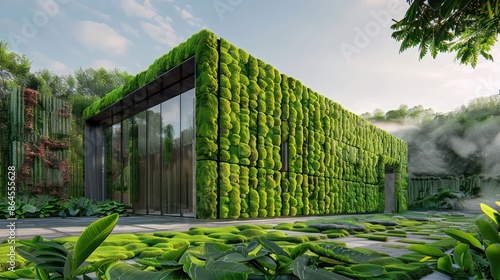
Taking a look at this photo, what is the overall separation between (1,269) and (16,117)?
14.5 m

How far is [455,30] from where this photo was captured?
5.78 meters

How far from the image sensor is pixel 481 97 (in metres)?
39.2

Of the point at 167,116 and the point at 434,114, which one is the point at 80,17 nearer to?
the point at 167,116

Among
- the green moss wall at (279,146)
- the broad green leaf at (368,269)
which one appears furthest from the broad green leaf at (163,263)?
the green moss wall at (279,146)

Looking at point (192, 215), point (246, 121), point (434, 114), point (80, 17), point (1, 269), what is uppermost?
point (434, 114)

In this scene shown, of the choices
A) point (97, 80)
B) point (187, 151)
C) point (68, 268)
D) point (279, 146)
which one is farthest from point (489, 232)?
point (97, 80)

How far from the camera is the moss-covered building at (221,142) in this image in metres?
8.95

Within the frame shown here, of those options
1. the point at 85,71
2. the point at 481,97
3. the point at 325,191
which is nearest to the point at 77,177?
the point at 325,191

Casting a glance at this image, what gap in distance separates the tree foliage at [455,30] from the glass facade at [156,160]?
661 cm

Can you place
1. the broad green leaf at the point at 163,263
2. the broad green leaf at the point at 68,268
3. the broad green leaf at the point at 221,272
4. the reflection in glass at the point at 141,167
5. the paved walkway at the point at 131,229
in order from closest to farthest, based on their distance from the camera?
the broad green leaf at the point at 221,272 < the broad green leaf at the point at 68,268 < the broad green leaf at the point at 163,263 < the paved walkway at the point at 131,229 < the reflection in glass at the point at 141,167

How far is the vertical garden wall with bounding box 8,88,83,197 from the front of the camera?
14.0m

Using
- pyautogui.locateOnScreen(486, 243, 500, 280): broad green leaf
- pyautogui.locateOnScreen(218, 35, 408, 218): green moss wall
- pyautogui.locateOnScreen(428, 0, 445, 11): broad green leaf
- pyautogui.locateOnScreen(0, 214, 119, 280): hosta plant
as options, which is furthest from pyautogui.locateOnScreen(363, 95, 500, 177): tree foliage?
pyautogui.locateOnScreen(0, 214, 119, 280): hosta plant

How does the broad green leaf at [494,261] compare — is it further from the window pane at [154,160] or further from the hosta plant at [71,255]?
the window pane at [154,160]

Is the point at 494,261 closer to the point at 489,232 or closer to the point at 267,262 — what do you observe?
the point at 489,232
